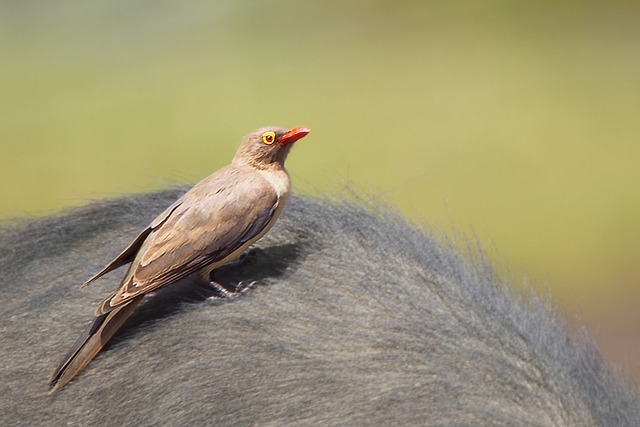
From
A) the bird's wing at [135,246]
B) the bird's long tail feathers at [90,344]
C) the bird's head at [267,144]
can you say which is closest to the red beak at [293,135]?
the bird's head at [267,144]

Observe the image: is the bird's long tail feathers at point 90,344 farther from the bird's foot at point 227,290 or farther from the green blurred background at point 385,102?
the green blurred background at point 385,102

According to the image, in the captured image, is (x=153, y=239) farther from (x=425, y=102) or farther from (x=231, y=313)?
(x=425, y=102)

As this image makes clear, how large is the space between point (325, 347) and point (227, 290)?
159 millimetres

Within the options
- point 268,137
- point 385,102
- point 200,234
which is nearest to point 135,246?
point 200,234

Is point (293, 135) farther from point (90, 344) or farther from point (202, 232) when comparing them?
point (90, 344)

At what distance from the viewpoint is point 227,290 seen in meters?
1.01

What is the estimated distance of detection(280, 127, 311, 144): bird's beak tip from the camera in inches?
38.8

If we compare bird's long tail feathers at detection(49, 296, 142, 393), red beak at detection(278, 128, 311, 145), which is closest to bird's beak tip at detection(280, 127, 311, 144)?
red beak at detection(278, 128, 311, 145)

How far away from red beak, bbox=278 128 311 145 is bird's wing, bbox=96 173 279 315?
0.06 metres

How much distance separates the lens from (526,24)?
3318 millimetres

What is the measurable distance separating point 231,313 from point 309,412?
0.16 metres

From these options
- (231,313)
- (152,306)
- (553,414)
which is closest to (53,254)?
(152,306)

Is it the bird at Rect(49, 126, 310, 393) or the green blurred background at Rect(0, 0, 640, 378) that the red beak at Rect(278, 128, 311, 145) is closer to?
the bird at Rect(49, 126, 310, 393)

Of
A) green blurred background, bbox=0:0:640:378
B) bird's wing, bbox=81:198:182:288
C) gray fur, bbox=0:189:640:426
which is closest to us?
gray fur, bbox=0:189:640:426
